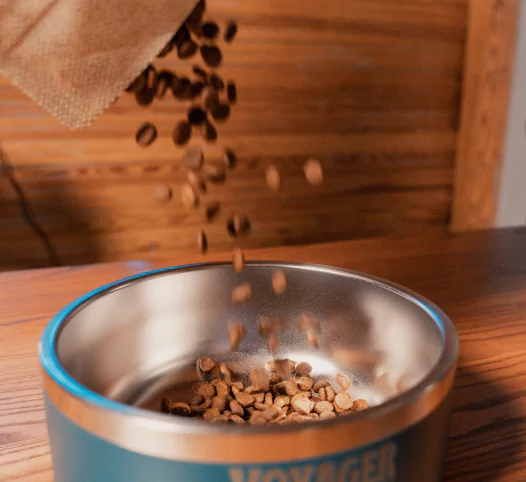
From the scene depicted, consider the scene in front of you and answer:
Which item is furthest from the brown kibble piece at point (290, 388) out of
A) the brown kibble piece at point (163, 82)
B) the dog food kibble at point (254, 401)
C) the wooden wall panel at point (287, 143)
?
Result: the wooden wall panel at point (287, 143)

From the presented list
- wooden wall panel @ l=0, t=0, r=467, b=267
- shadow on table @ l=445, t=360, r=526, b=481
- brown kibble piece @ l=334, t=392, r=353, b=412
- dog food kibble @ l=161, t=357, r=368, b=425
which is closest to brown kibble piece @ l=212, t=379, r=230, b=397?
dog food kibble @ l=161, t=357, r=368, b=425

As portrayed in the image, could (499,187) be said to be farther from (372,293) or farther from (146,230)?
(372,293)

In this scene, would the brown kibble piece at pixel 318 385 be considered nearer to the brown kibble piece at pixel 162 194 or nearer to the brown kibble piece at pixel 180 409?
the brown kibble piece at pixel 180 409

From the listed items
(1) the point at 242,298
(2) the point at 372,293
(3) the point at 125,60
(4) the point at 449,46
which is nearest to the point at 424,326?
(2) the point at 372,293

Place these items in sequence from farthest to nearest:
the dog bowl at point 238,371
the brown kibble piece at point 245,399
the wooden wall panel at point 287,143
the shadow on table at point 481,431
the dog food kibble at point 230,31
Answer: the wooden wall panel at point 287,143 < the dog food kibble at point 230,31 < the brown kibble piece at point 245,399 < the shadow on table at point 481,431 < the dog bowl at point 238,371

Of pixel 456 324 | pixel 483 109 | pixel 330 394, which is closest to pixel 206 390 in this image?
pixel 330 394

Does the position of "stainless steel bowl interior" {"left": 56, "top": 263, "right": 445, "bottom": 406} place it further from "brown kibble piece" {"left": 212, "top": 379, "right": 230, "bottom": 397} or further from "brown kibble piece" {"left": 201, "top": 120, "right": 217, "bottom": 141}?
"brown kibble piece" {"left": 201, "top": 120, "right": 217, "bottom": 141}

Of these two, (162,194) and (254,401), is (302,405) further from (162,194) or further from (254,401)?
(162,194)
